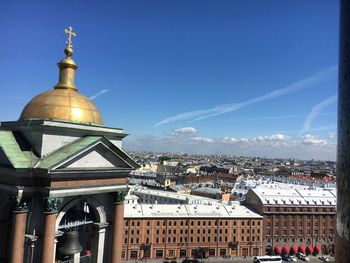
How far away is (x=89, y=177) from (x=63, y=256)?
490 centimetres

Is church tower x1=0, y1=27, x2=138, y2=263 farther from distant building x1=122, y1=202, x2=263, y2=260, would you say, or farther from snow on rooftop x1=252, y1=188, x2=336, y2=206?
snow on rooftop x1=252, y1=188, x2=336, y2=206

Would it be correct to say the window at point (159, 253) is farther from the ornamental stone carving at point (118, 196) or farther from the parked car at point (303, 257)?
the ornamental stone carving at point (118, 196)

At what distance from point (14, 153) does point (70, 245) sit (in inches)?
201

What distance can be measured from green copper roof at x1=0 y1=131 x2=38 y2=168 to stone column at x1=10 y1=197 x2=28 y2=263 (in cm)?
153

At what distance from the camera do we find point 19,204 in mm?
15000

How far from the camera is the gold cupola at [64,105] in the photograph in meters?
Answer: 17.4

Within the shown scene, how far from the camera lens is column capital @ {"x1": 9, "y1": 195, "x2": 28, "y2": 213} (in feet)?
49.0

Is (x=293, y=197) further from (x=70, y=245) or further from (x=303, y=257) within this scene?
(x=70, y=245)

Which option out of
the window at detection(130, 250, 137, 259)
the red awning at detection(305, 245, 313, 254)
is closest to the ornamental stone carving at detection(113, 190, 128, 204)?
the window at detection(130, 250, 137, 259)

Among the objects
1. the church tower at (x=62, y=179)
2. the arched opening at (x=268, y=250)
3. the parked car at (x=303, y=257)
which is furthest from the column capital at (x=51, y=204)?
the parked car at (x=303, y=257)

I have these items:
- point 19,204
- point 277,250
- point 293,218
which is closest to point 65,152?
point 19,204

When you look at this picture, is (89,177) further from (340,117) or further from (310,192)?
(310,192)

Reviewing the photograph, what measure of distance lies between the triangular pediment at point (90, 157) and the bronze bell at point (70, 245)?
345cm

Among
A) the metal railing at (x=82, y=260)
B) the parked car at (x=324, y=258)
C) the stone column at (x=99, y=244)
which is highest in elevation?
the stone column at (x=99, y=244)
